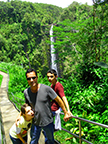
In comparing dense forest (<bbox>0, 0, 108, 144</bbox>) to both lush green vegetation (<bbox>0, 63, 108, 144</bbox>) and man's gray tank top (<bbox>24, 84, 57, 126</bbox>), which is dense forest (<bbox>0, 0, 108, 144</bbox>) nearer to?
lush green vegetation (<bbox>0, 63, 108, 144</bbox>)

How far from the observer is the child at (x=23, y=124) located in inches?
58.7

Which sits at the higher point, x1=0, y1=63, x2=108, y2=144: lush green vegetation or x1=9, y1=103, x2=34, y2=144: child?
x1=9, y1=103, x2=34, y2=144: child

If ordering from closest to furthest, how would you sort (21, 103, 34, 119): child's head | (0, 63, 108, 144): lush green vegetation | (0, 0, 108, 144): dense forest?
1. (21, 103, 34, 119): child's head
2. (0, 63, 108, 144): lush green vegetation
3. (0, 0, 108, 144): dense forest

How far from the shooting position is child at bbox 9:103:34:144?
149 cm

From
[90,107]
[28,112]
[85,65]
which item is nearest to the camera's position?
[28,112]

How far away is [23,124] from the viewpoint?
5.02ft

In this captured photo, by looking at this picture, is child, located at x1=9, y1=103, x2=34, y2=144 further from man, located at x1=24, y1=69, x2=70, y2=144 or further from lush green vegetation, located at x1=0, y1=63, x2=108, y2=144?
lush green vegetation, located at x1=0, y1=63, x2=108, y2=144

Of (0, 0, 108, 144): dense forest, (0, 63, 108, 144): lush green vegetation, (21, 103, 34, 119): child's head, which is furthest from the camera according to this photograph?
(0, 0, 108, 144): dense forest

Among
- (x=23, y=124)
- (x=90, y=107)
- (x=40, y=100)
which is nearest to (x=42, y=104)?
(x=40, y=100)

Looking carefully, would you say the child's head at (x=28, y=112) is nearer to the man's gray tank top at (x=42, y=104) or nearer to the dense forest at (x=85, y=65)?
the man's gray tank top at (x=42, y=104)

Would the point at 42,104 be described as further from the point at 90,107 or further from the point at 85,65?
the point at 85,65

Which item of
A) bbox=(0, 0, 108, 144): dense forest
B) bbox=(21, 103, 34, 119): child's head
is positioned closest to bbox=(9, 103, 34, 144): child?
bbox=(21, 103, 34, 119): child's head

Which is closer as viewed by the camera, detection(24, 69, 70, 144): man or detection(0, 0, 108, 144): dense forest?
detection(24, 69, 70, 144): man

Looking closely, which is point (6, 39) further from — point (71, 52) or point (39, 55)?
point (71, 52)
